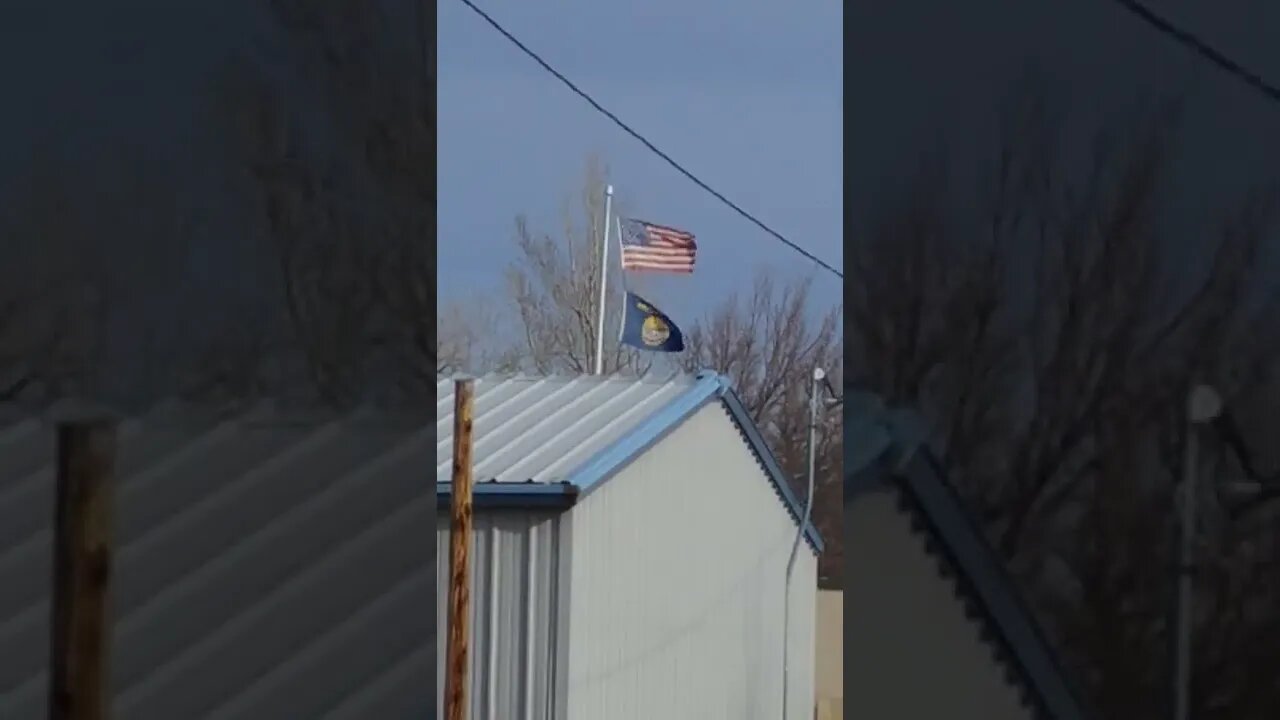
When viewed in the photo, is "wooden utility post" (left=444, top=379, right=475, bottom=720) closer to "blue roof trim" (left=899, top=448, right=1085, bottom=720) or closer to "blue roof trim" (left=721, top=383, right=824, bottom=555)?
"blue roof trim" (left=899, top=448, right=1085, bottom=720)

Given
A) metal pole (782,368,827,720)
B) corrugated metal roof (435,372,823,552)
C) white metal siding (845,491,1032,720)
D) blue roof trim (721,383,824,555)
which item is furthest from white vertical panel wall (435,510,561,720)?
white metal siding (845,491,1032,720)

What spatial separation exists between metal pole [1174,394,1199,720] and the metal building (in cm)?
481

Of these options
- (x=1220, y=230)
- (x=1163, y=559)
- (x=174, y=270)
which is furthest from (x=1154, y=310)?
(x=174, y=270)

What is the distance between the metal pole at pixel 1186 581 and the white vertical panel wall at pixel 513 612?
4949 mm

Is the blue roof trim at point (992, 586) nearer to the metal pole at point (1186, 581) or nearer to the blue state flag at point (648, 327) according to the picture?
the metal pole at point (1186, 581)

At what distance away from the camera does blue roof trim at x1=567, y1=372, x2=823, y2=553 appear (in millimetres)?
7516

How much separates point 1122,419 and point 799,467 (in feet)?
44.8

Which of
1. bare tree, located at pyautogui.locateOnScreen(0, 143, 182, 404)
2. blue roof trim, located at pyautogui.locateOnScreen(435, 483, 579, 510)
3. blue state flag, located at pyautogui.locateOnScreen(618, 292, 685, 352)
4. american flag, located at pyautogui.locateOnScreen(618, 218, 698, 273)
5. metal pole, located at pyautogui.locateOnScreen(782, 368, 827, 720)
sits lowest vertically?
metal pole, located at pyautogui.locateOnScreen(782, 368, 827, 720)

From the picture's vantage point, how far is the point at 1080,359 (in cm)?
264

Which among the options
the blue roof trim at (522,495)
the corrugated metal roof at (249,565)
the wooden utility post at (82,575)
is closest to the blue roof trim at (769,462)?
the blue roof trim at (522,495)

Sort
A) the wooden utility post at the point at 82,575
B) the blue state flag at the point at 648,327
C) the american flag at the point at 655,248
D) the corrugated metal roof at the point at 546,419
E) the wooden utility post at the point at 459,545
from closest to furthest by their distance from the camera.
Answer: the wooden utility post at the point at 82,575, the wooden utility post at the point at 459,545, the corrugated metal roof at the point at 546,419, the blue state flag at the point at 648,327, the american flag at the point at 655,248

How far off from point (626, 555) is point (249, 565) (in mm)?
5206

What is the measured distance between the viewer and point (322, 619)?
292 centimetres

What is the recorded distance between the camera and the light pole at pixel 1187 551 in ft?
8.54
